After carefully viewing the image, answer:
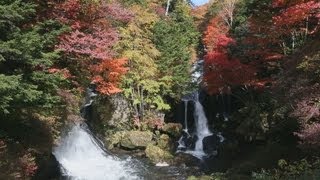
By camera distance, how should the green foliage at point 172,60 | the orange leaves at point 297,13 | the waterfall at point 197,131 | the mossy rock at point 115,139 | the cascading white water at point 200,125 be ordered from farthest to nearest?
the green foliage at point 172,60 < the cascading white water at point 200,125 < the waterfall at point 197,131 < the mossy rock at point 115,139 < the orange leaves at point 297,13

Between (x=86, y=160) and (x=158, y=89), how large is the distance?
7313 millimetres

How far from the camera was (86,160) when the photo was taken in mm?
21484

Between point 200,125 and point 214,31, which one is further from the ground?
point 214,31

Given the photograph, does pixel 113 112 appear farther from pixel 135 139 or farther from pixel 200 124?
pixel 200 124

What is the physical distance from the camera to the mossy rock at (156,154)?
23.0 m

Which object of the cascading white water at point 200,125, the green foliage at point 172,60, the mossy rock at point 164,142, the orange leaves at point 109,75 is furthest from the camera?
the green foliage at point 172,60

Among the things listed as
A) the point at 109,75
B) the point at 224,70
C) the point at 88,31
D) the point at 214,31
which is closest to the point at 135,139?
the point at 109,75

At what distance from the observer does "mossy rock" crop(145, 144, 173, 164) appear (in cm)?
2299

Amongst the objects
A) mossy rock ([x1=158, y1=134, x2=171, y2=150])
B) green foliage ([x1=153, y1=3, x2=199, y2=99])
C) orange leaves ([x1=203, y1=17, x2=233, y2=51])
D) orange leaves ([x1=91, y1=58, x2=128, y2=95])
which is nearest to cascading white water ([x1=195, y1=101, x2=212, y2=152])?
mossy rock ([x1=158, y1=134, x2=171, y2=150])

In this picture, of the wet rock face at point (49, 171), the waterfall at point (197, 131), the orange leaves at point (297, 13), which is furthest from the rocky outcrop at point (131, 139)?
the orange leaves at point (297, 13)

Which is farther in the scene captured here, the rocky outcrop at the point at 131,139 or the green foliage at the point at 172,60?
the green foliage at the point at 172,60

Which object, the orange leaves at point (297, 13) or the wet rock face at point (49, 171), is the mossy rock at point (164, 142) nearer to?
the wet rock face at point (49, 171)

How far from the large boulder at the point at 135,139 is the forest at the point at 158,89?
6 centimetres

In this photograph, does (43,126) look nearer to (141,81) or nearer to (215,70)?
(141,81)
